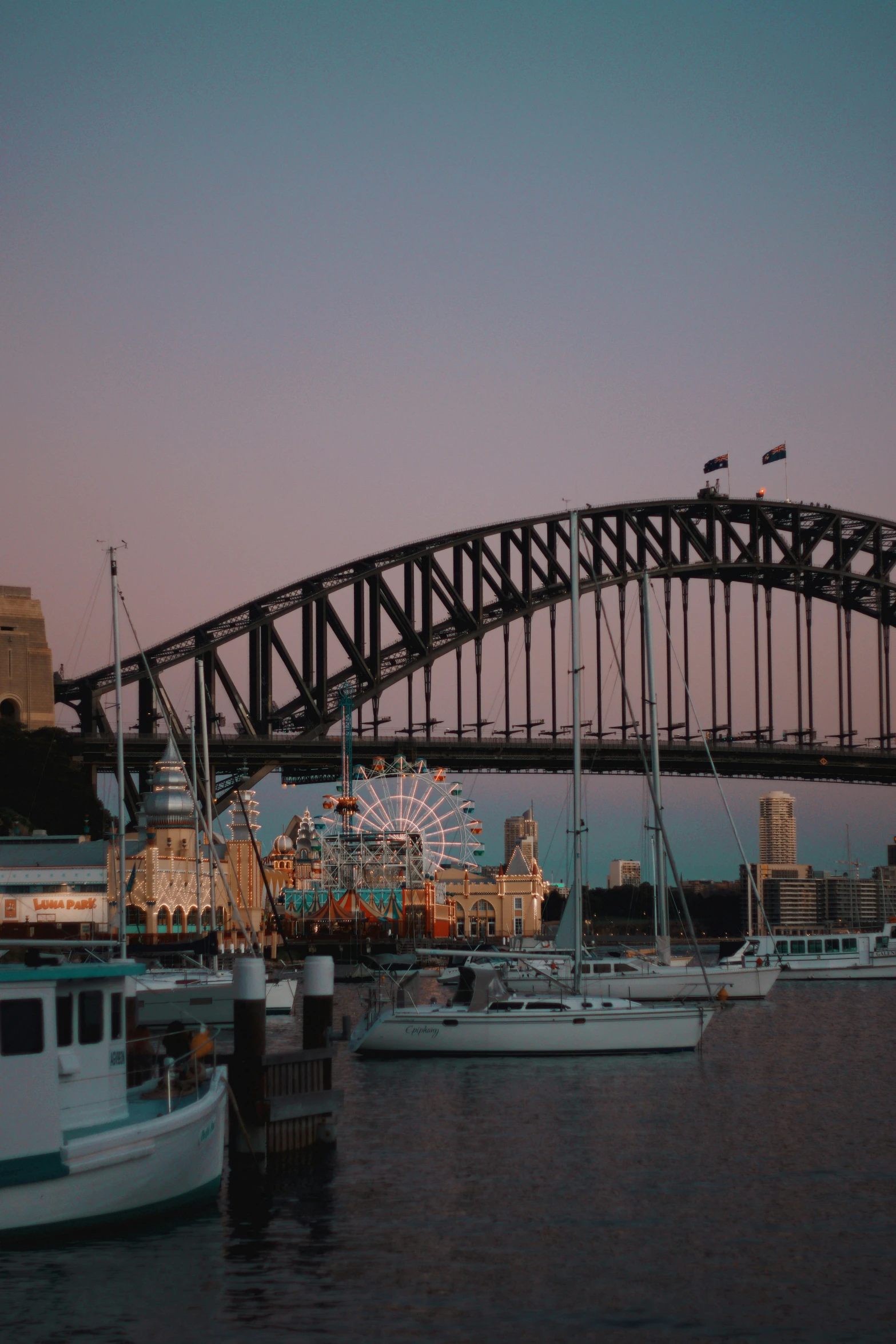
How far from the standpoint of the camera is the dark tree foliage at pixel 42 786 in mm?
103500

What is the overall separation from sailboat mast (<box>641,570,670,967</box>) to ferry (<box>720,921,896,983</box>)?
24995 millimetres

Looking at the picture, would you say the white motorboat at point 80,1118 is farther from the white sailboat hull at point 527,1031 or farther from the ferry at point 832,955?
the ferry at point 832,955

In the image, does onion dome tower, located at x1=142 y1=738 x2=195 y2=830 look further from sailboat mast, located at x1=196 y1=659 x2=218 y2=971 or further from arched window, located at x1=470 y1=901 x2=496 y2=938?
arched window, located at x1=470 y1=901 x2=496 y2=938

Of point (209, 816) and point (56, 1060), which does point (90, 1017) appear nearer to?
point (56, 1060)

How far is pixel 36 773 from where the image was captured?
104 metres

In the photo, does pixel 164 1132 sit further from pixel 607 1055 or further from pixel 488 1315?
pixel 607 1055

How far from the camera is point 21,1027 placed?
25.4 metres

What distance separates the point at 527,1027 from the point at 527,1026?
1.3 inches

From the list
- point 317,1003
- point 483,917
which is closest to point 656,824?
point 317,1003

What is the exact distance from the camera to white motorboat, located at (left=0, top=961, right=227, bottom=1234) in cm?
2475

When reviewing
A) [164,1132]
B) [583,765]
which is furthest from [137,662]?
[164,1132]

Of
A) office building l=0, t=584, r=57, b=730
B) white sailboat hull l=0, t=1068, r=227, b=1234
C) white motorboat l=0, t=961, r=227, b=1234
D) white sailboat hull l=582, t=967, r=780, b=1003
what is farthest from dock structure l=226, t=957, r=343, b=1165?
office building l=0, t=584, r=57, b=730

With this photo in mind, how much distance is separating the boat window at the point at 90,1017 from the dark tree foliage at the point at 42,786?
7829 centimetres

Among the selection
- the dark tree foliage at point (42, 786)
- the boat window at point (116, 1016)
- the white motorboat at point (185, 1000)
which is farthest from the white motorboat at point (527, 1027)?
the dark tree foliage at point (42, 786)
